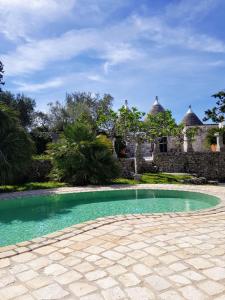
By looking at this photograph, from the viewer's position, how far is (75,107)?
3397 cm

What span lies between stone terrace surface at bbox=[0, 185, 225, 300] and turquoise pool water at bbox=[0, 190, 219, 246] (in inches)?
97.7

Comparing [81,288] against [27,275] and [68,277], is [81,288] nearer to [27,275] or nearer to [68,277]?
[68,277]

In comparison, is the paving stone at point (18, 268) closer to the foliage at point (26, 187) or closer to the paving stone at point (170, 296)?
the paving stone at point (170, 296)

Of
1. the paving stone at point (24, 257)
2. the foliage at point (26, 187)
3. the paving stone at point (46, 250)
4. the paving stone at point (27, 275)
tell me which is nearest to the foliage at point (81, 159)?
the foliage at point (26, 187)

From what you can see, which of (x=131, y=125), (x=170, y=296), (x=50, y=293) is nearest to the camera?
(x=170, y=296)

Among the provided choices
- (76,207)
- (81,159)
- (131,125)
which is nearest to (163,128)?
(131,125)

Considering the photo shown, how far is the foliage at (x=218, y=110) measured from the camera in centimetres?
1931

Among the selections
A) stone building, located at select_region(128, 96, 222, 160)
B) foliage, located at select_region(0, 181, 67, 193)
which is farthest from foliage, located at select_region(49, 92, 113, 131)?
foliage, located at select_region(0, 181, 67, 193)

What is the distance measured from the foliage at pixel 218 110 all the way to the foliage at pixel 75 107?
1578 centimetres

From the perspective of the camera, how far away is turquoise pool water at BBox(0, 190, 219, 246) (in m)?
8.93

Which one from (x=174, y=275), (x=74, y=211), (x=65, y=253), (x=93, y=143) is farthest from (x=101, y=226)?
(x=93, y=143)

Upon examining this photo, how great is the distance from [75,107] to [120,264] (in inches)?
1191

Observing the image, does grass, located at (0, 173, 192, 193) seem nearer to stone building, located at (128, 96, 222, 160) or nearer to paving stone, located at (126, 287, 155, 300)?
paving stone, located at (126, 287, 155, 300)

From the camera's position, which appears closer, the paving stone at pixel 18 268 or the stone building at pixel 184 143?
the paving stone at pixel 18 268
